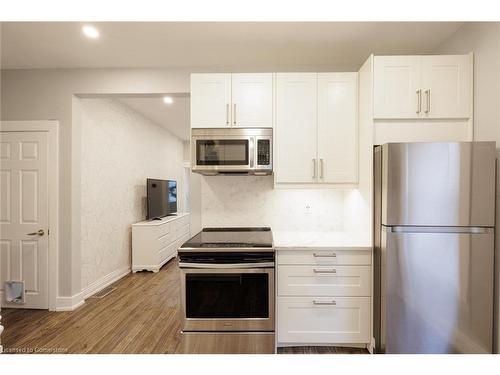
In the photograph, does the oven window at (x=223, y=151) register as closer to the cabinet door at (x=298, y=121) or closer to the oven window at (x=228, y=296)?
the cabinet door at (x=298, y=121)

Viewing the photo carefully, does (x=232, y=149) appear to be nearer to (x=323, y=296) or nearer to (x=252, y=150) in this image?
(x=252, y=150)

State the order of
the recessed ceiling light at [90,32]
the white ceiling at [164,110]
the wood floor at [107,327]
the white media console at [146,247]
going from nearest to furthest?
the recessed ceiling light at [90,32]
the wood floor at [107,327]
the white ceiling at [164,110]
the white media console at [146,247]

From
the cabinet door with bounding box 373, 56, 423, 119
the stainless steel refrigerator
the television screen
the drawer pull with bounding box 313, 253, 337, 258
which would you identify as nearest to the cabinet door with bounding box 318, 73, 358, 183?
the cabinet door with bounding box 373, 56, 423, 119

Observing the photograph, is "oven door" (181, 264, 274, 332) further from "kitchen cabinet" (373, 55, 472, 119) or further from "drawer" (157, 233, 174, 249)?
"drawer" (157, 233, 174, 249)

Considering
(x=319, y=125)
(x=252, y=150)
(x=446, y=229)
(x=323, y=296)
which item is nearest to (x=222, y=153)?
(x=252, y=150)

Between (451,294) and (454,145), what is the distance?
975 mm

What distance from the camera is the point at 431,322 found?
5.57 feet

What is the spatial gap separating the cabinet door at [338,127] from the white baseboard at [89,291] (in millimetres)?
2993

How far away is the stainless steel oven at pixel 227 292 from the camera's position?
195 centimetres

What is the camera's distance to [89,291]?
126 inches

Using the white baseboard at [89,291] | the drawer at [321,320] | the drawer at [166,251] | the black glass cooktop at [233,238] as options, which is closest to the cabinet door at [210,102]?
the black glass cooktop at [233,238]

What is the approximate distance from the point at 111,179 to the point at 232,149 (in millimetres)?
2407
